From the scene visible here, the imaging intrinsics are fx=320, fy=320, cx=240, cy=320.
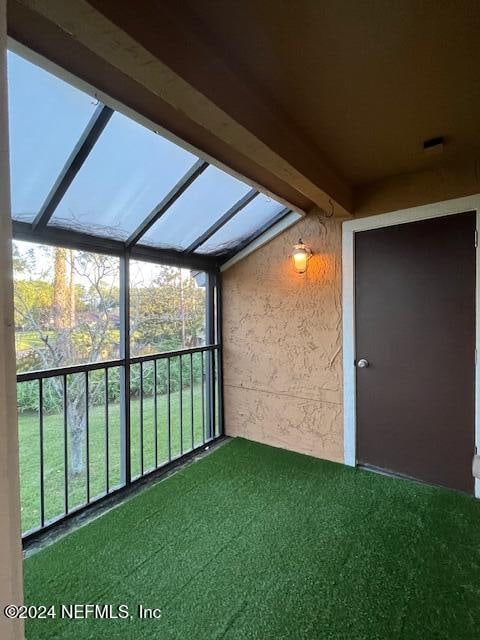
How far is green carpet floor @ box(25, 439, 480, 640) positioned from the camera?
1.36 metres

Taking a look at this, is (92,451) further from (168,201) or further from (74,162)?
(74,162)

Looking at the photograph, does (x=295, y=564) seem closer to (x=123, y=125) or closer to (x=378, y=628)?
(x=378, y=628)

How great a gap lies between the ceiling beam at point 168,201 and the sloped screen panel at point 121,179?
3 centimetres

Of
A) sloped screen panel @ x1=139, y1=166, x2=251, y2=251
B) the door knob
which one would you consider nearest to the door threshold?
the door knob

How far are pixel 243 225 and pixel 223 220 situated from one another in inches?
11.4

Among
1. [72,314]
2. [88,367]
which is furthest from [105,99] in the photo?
[88,367]

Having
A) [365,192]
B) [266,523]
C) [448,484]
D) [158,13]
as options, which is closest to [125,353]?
[266,523]

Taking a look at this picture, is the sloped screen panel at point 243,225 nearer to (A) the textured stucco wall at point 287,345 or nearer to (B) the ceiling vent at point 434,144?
(A) the textured stucco wall at point 287,345

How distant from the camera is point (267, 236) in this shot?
3.09 meters

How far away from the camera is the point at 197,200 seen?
236cm

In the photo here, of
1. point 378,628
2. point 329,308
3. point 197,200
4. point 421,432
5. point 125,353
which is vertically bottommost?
point 378,628

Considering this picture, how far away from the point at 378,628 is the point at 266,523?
2.53 feet

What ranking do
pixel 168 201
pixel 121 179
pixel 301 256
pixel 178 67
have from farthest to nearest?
1. pixel 301 256
2. pixel 168 201
3. pixel 121 179
4. pixel 178 67

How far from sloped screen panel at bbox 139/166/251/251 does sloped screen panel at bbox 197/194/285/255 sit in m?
0.19
